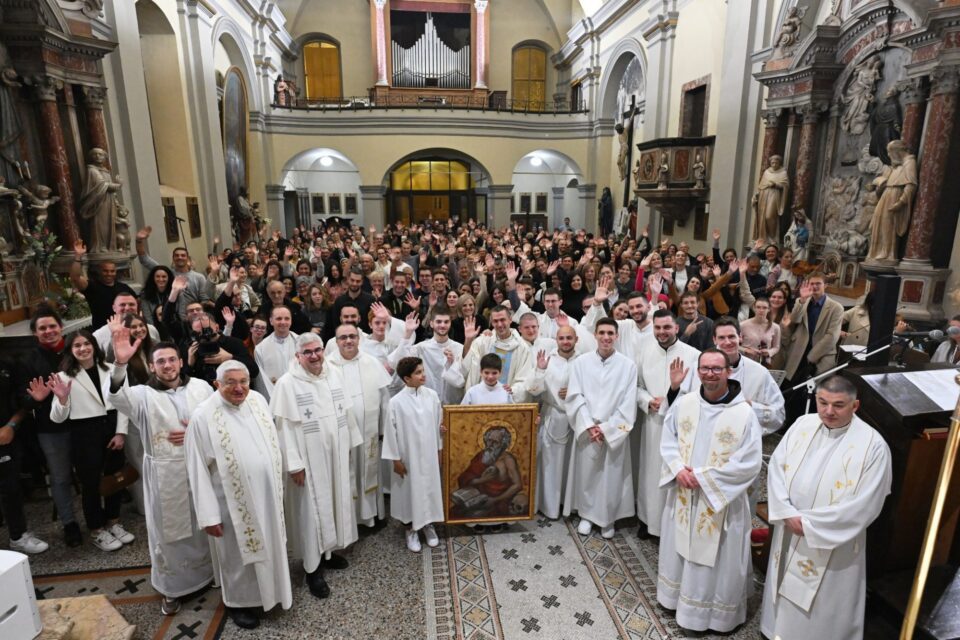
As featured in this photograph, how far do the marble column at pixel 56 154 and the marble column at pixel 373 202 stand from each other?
12.3 m

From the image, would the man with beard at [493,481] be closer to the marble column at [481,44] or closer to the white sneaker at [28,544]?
the white sneaker at [28,544]

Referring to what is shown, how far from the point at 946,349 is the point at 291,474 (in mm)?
5380

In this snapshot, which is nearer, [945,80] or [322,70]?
[945,80]

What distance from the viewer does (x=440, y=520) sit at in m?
4.32

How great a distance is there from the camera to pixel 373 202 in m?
19.6

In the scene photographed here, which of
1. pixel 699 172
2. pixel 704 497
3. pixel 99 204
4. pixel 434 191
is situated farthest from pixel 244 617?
pixel 434 191

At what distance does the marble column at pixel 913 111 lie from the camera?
6.83 m

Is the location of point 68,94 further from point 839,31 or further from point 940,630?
point 839,31

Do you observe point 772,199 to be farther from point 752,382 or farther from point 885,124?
point 752,382

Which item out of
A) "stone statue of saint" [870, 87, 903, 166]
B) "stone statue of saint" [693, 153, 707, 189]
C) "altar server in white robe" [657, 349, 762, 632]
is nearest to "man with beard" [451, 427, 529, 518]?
"altar server in white robe" [657, 349, 762, 632]

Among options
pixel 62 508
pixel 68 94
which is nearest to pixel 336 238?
pixel 68 94

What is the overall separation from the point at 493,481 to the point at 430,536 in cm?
68

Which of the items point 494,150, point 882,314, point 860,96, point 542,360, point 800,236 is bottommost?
point 542,360

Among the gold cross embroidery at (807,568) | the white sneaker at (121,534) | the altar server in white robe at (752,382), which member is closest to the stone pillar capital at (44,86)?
the white sneaker at (121,534)
